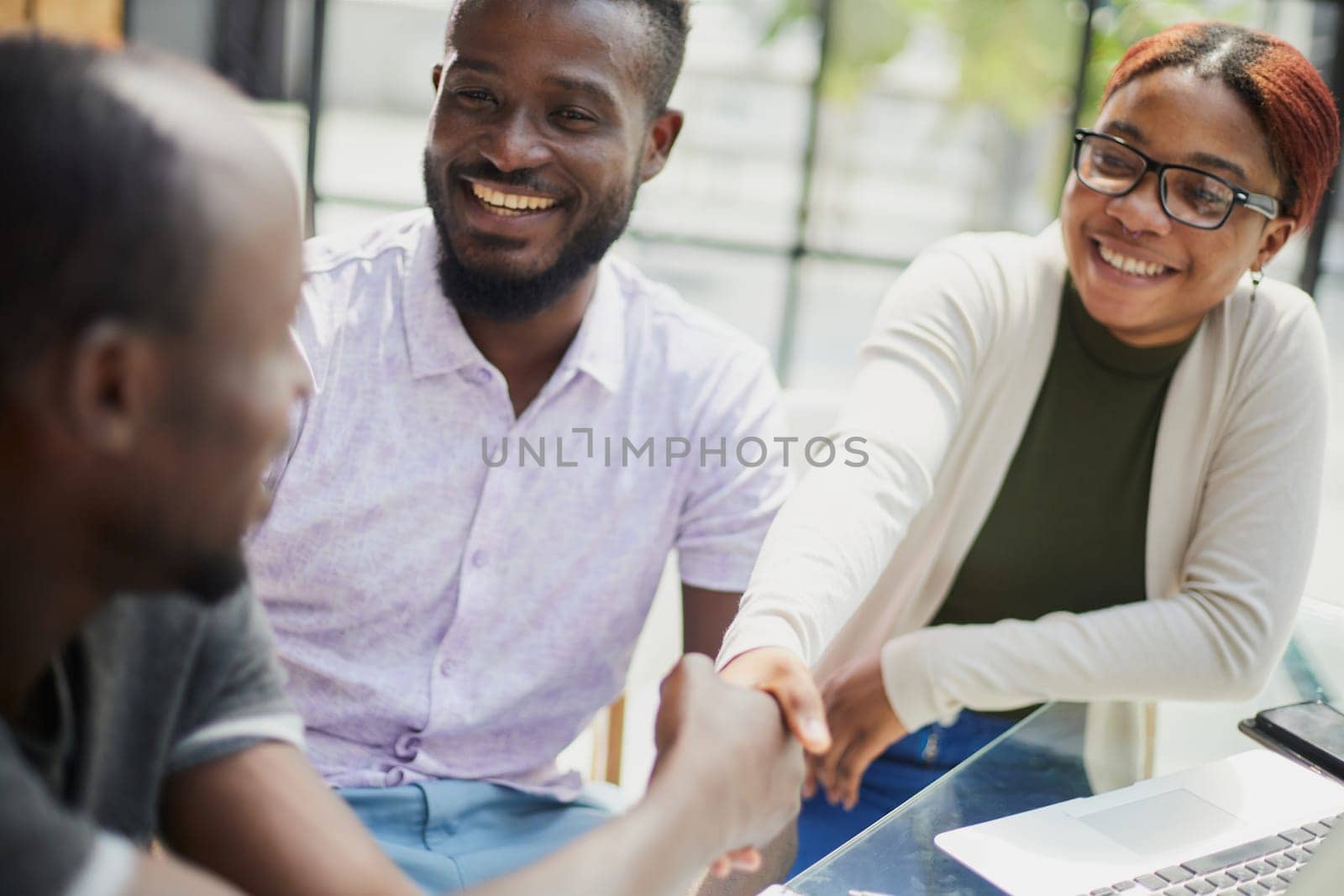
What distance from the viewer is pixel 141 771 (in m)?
0.91

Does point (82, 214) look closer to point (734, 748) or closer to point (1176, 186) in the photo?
point (734, 748)

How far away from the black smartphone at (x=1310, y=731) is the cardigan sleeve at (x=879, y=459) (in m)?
0.49

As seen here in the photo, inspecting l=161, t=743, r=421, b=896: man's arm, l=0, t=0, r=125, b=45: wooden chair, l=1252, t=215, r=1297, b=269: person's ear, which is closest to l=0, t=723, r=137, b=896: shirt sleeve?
l=161, t=743, r=421, b=896: man's arm

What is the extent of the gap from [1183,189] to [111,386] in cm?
145

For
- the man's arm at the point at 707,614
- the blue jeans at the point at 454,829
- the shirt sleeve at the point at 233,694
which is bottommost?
the blue jeans at the point at 454,829

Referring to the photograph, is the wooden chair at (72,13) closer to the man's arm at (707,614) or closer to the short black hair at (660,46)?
the short black hair at (660,46)

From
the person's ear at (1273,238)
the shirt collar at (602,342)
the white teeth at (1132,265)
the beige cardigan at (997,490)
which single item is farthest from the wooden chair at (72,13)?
the person's ear at (1273,238)

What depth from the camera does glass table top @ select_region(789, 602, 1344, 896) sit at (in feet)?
4.08

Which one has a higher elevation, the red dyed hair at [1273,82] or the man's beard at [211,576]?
the red dyed hair at [1273,82]

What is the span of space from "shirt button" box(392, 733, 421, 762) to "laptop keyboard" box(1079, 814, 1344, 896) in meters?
0.84

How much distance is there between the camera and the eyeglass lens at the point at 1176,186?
5.57ft

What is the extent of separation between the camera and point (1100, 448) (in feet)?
6.10

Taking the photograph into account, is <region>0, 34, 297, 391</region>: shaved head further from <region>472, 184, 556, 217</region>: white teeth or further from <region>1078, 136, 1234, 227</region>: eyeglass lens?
<region>1078, 136, 1234, 227</region>: eyeglass lens

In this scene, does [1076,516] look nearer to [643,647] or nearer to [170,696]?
[643,647]
